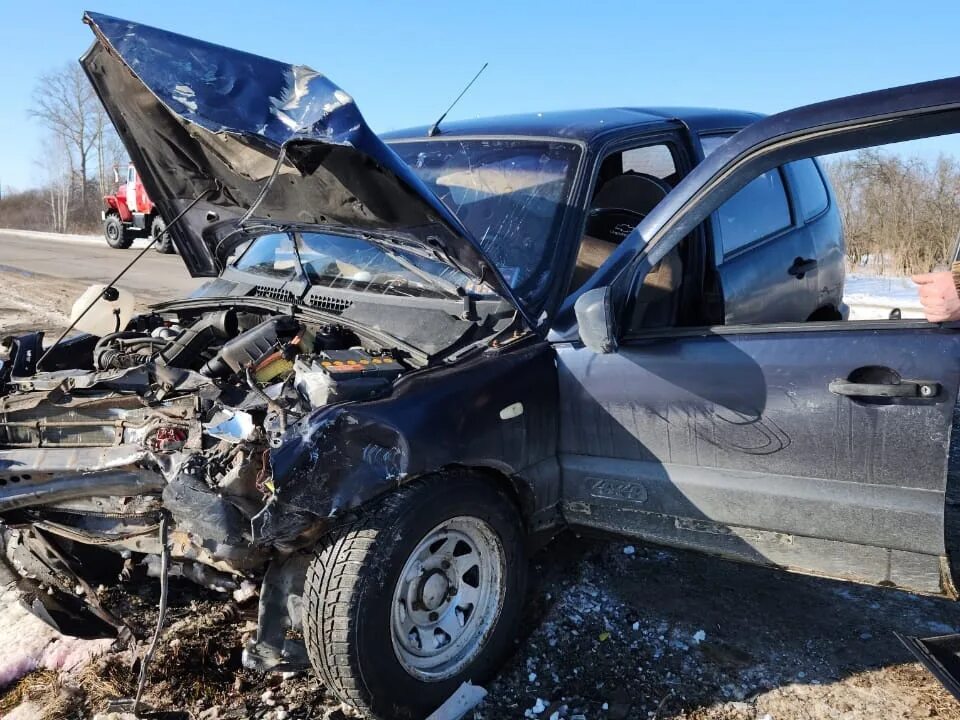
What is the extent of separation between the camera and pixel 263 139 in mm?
2201

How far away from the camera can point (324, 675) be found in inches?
86.3

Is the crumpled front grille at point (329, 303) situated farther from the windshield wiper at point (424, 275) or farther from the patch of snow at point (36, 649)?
the patch of snow at point (36, 649)

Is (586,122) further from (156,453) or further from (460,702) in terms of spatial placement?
(460,702)

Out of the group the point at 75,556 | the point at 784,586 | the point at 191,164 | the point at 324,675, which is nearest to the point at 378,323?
the point at 191,164

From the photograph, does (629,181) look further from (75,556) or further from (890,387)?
(75,556)

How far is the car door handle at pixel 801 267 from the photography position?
3.54m

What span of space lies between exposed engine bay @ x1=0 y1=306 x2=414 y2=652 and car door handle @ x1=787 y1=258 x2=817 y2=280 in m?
2.06

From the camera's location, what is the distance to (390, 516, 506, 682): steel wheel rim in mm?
2322

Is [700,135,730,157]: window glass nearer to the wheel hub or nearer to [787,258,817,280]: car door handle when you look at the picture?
[787,258,817,280]: car door handle

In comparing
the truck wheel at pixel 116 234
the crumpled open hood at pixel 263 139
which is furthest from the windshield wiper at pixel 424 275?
the truck wheel at pixel 116 234

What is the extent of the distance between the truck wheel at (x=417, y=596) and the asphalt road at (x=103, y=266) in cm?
805

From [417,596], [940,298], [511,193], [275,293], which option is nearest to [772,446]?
[940,298]

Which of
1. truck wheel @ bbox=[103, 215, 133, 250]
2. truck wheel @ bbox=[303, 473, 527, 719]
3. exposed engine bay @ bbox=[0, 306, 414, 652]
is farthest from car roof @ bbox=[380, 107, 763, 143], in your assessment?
truck wheel @ bbox=[103, 215, 133, 250]

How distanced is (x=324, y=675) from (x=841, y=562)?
164 cm
